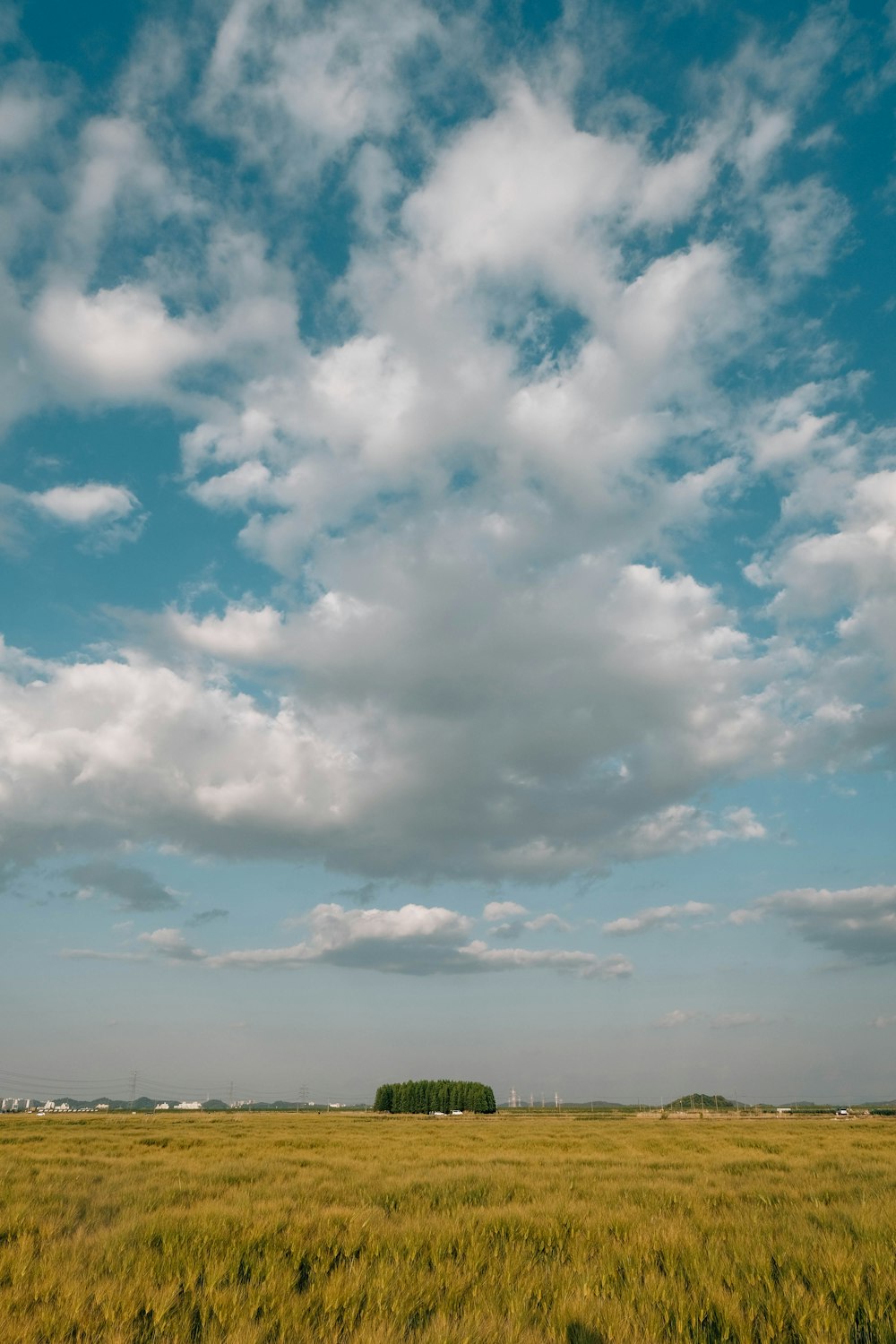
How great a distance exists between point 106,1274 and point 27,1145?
2514cm

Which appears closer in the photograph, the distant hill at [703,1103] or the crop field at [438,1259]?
the crop field at [438,1259]

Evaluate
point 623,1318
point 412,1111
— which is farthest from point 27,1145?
point 412,1111

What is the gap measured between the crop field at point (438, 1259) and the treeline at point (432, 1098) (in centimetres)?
14806

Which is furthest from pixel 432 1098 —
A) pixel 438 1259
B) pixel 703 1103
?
pixel 438 1259

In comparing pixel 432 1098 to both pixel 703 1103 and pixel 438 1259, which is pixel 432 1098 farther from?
pixel 438 1259

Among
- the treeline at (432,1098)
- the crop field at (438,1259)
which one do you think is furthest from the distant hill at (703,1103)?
the crop field at (438,1259)

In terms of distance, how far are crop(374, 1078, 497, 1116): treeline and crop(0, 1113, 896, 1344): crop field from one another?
486ft

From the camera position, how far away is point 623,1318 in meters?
6.52

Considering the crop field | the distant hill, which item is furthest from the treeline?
the crop field

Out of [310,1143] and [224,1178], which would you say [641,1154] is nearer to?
[310,1143]

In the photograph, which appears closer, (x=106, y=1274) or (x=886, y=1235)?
(x=106, y=1274)

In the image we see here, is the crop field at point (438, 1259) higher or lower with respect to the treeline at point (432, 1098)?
higher

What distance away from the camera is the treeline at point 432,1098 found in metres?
144

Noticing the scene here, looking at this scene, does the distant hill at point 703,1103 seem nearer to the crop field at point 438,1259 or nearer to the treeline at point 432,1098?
the treeline at point 432,1098
